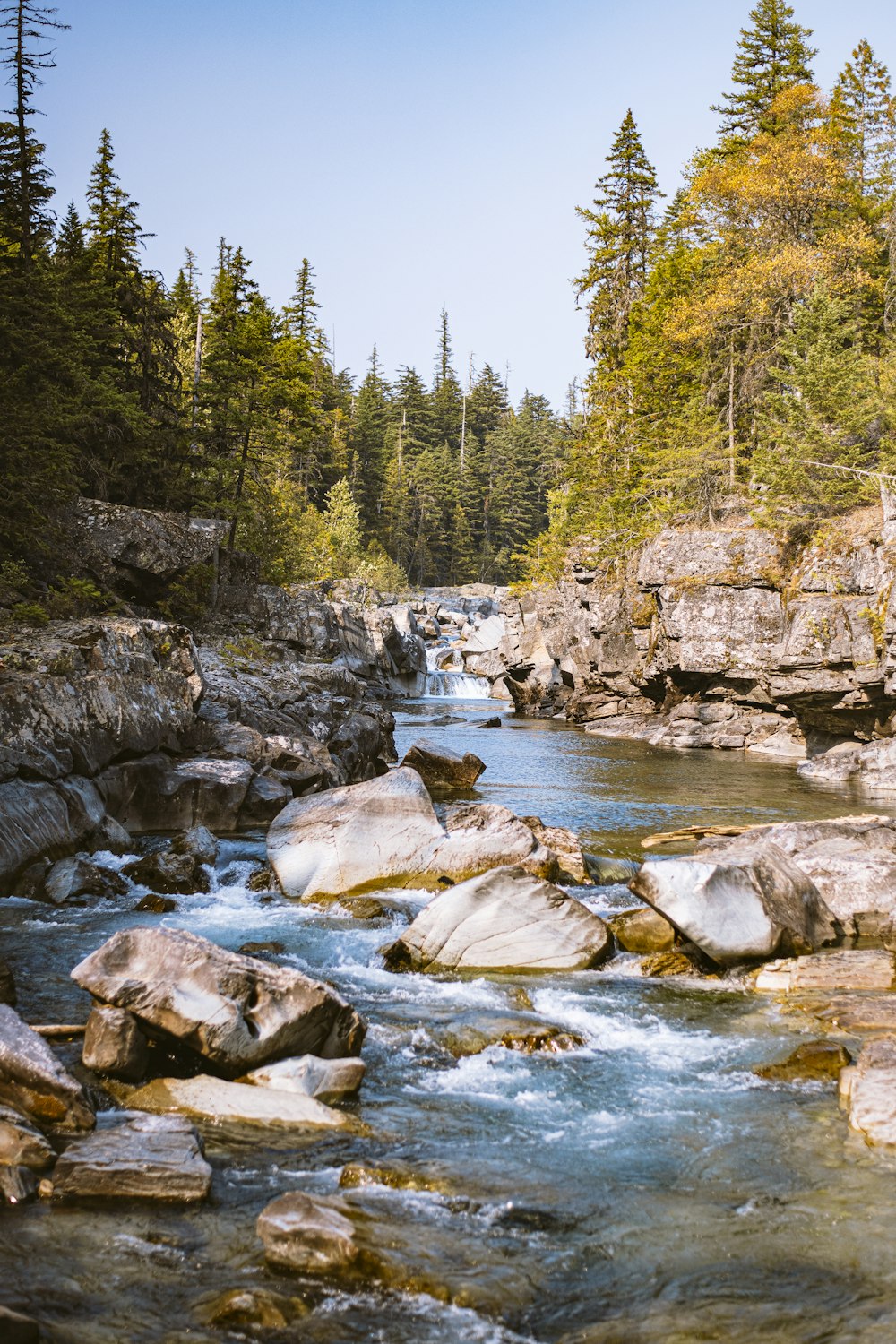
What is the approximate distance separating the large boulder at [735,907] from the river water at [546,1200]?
0.67 m

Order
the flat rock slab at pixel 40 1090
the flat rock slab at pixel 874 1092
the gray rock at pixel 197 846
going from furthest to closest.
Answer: the gray rock at pixel 197 846 → the flat rock slab at pixel 874 1092 → the flat rock slab at pixel 40 1090

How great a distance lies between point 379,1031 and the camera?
8688 mm

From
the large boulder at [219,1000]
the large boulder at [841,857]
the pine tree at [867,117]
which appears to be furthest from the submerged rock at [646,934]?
the pine tree at [867,117]

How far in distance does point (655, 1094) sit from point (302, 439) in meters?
36.7

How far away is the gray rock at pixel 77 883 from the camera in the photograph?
497 inches

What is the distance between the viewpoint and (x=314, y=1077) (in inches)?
287

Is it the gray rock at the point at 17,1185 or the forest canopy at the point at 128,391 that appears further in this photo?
the forest canopy at the point at 128,391

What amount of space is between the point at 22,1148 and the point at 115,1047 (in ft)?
4.71

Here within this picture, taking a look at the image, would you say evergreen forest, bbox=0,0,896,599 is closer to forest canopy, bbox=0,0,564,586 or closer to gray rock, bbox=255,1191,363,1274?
forest canopy, bbox=0,0,564,586

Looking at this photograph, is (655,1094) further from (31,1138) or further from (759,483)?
(759,483)

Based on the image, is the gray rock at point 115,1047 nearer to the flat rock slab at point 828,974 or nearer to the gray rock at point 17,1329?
the gray rock at point 17,1329

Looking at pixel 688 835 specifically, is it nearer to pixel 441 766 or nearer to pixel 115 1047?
pixel 441 766

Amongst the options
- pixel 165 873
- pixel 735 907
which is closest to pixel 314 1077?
pixel 735 907

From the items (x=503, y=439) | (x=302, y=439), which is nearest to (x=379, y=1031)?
(x=302, y=439)
